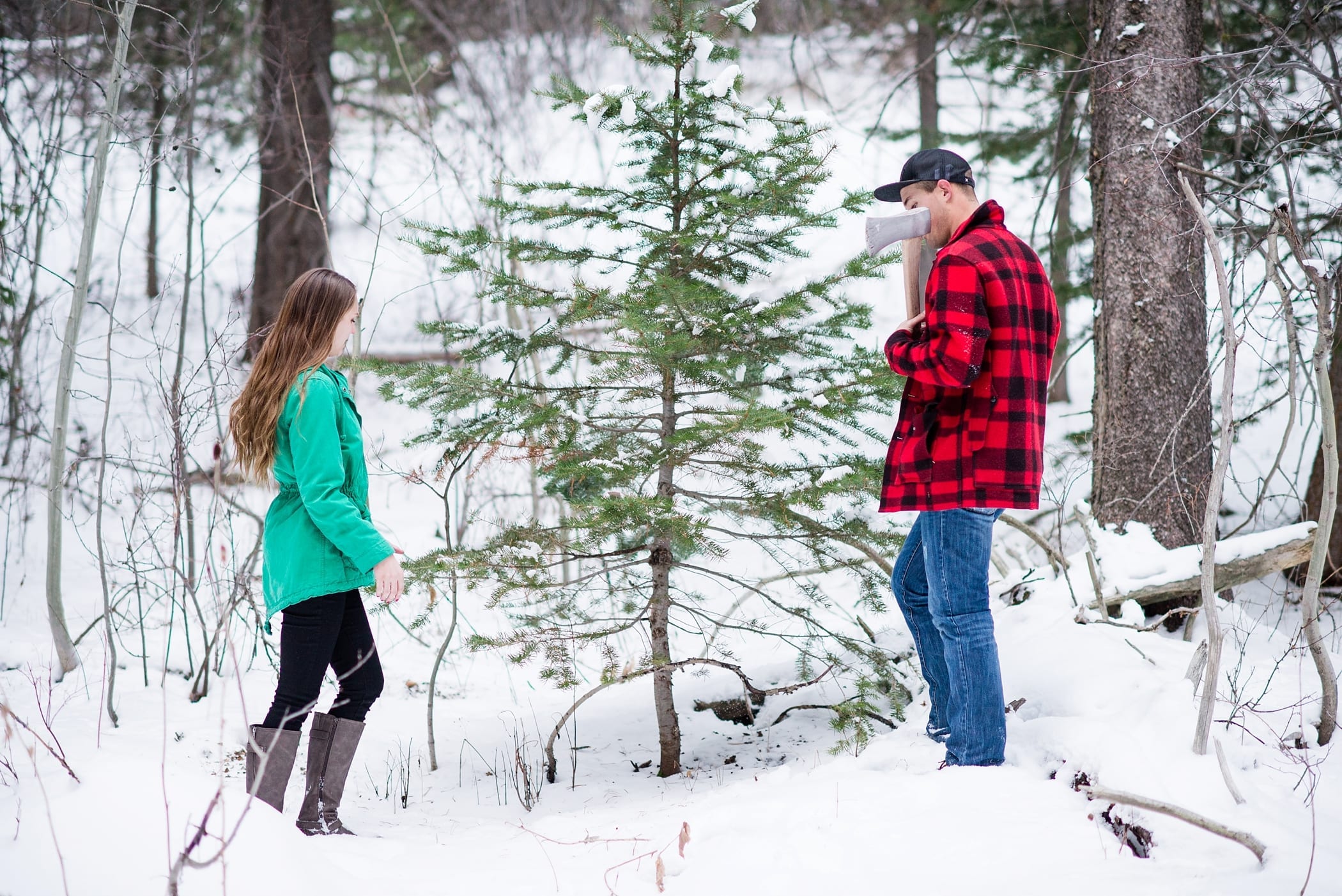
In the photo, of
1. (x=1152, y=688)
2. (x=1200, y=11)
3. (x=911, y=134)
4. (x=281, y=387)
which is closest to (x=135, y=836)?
(x=281, y=387)

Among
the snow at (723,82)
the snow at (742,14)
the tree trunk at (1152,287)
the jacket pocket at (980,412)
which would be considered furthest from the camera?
the tree trunk at (1152,287)

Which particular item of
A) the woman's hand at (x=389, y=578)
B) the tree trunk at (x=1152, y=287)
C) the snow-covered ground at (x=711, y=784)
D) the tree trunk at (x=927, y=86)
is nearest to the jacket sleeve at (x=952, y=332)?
the snow-covered ground at (x=711, y=784)

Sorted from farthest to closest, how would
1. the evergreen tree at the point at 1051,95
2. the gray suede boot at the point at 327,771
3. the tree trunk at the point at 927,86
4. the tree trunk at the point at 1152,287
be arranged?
1. the tree trunk at the point at 927,86
2. the evergreen tree at the point at 1051,95
3. the tree trunk at the point at 1152,287
4. the gray suede boot at the point at 327,771

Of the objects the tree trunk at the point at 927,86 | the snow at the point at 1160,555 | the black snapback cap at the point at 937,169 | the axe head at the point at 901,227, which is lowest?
the snow at the point at 1160,555

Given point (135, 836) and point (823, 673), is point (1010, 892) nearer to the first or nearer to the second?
point (823, 673)

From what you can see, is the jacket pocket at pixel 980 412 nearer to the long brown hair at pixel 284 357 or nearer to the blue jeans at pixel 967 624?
the blue jeans at pixel 967 624

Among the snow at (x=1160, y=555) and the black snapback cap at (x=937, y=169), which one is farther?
the snow at (x=1160, y=555)

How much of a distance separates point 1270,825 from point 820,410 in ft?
6.32

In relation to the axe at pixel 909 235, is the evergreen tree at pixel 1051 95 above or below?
above

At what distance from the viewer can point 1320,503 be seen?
5.47m

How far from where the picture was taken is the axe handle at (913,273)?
296 centimetres

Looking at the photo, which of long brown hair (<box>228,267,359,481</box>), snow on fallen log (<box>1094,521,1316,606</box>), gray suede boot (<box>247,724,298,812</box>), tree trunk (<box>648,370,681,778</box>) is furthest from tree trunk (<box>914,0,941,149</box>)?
gray suede boot (<box>247,724,298,812</box>)

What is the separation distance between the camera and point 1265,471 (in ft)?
27.6

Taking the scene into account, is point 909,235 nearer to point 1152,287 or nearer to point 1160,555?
point 1152,287
